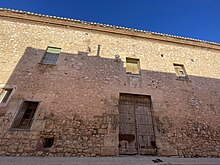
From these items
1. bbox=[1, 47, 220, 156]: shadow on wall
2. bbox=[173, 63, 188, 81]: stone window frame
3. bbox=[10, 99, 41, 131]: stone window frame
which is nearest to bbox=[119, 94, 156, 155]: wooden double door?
bbox=[1, 47, 220, 156]: shadow on wall

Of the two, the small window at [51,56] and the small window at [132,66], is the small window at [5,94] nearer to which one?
the small window at [51,56]

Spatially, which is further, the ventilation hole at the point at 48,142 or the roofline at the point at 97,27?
the roofline at the point at 97,27

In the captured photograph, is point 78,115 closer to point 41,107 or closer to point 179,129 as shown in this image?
point 41,107

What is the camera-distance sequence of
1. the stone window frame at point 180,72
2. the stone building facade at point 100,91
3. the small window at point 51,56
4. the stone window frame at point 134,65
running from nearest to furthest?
the stone building facade at point 100,91, the small window at point 51,56, the stone window frame at point 134,65, the stone window frame at point 180,72

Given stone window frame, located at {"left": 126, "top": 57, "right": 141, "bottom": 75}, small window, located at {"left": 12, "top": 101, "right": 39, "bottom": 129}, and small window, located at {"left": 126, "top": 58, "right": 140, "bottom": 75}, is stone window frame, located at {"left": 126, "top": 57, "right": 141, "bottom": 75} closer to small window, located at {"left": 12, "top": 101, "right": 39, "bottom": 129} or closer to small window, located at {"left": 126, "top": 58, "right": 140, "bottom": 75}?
small window, located at {"left": 126, "top": 58, "right": 140, "bottom": 75}

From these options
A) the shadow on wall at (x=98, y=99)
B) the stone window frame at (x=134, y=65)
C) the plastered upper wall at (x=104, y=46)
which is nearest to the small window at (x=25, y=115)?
the shadow on wall at (x=98, y=99)

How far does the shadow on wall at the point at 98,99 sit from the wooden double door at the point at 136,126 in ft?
1.00

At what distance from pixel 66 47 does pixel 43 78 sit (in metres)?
1.97

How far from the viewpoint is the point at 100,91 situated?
5809 mm

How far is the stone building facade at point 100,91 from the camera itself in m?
4.78

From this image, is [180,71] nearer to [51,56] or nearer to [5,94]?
[51,56]

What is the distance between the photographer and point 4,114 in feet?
15.7

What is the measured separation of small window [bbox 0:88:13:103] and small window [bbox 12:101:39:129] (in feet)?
2.31

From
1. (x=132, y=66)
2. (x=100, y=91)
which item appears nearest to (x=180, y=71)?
(x=132, y=66)
